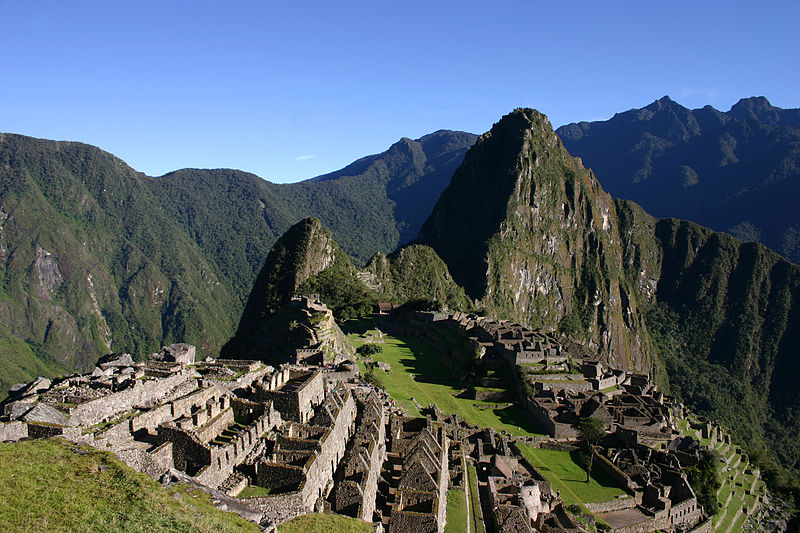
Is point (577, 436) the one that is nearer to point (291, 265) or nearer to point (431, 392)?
point (431, 392)

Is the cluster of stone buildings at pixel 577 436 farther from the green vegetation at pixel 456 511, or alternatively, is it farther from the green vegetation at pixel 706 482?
the green vegetation at pixel 456 511

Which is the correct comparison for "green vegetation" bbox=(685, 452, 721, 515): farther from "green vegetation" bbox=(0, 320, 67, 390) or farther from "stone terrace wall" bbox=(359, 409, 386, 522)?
"green vegetation" bbox=(0, 320, 67, 390)

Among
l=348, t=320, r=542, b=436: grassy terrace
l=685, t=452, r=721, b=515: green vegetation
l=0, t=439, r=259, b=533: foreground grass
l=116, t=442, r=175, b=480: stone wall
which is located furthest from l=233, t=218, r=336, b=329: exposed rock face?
l=0, t=439, r=259, b=533: foreground grass

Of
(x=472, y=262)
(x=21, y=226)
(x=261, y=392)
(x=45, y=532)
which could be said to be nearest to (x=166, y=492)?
(x=45, y=532)

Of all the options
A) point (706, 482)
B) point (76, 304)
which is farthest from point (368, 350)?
point (76, 304)

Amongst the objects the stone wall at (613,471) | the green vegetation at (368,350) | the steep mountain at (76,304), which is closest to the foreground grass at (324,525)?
the stone wall at (613,471)

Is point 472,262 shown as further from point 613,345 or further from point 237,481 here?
point 237,481
